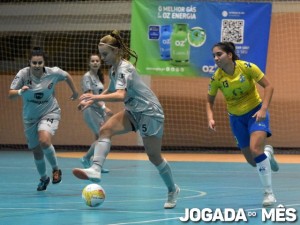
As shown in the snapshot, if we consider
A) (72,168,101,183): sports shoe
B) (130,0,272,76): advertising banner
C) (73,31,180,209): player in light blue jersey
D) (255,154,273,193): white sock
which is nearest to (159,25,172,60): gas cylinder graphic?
Result: (130,0,272,76): advertising banner

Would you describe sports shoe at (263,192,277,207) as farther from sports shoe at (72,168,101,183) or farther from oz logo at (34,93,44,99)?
oz logo at (34,93,44,99)

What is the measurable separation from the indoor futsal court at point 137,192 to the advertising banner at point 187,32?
8.61 ft

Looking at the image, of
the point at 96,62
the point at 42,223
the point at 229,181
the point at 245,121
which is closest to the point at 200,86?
the point at 96,62

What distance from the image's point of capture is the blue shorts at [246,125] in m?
9.41

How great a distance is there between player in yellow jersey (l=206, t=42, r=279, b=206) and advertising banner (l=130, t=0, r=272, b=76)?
9.30 meters

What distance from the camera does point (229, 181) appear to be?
42.1ft

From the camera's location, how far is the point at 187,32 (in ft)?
63.1

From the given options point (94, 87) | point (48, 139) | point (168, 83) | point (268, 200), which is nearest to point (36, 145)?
point (48, 139)

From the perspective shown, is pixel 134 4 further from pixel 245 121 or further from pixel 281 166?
pixel 245 121

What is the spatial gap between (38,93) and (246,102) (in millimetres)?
3120

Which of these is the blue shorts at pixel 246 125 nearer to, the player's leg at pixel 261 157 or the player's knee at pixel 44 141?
the player's leg at pixel 261 157

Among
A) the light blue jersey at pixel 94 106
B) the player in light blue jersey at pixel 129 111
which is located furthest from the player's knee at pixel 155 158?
the light blue jersey at pixel 94 106

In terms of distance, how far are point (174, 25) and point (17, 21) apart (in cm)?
498

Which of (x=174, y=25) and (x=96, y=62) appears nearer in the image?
(x=96, y=62)
